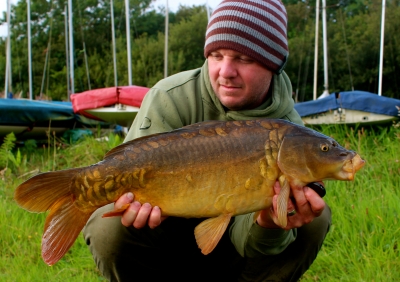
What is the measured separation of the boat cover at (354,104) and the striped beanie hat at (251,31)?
9.71 feet

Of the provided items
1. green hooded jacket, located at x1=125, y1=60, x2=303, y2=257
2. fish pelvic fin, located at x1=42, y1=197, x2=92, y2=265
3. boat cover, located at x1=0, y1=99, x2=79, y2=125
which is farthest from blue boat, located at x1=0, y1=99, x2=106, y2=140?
fish pelvic fin, located at x1=42, y1=197, x2=92, y2=265

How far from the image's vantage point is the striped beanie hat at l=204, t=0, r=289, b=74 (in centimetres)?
229

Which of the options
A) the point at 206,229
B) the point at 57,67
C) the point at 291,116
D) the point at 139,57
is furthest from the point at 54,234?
the point at 57,67

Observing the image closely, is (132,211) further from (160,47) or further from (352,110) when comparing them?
(160,47)

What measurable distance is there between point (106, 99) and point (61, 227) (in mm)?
4982

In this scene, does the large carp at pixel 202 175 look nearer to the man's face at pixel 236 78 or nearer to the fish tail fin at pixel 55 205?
the fish tail fin at pixel 55 205

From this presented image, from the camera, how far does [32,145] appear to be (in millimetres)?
6582

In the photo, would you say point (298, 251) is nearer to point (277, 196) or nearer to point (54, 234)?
point (277, 196)

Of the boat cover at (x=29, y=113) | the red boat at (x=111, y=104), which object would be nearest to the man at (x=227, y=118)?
the red boat at (x=111, y=104)

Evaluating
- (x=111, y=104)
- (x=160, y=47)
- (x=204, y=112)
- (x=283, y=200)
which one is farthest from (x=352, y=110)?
Answer: (x=160, y=47)

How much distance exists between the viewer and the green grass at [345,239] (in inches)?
Answer: 105

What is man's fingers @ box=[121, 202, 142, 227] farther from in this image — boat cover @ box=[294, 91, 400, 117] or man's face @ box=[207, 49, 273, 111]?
boat cover @ box=[294, 91, 400, 117]

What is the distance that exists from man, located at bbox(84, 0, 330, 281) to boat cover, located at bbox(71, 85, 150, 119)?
425cm

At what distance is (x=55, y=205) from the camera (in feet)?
6.09
